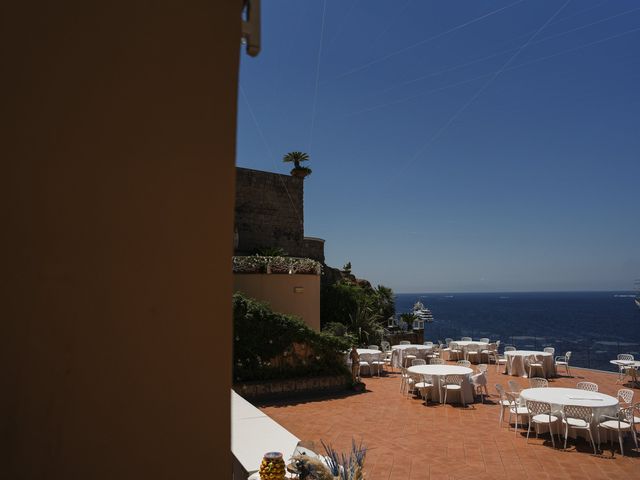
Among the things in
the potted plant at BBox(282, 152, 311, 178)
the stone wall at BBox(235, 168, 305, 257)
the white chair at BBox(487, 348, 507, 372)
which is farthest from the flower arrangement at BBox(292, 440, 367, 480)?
the potted plant at BBox(282, 152, 311, 178)

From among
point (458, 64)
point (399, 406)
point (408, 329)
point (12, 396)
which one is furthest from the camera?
point (408, 329)

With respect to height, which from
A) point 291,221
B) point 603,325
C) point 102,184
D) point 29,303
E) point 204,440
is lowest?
point 603,325

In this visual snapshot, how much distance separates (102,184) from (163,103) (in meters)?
0.27

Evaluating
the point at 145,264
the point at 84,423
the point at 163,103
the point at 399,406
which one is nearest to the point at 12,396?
the point at 84,423

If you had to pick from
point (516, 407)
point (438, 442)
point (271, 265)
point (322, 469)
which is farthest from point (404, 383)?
point (322, 469)

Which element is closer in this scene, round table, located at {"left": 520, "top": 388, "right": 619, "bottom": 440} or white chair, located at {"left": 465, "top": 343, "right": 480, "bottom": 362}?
round table, located at {"left": 520, "top": 388, "right": 619, "bottom": 440}

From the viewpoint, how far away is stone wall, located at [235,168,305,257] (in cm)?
2052

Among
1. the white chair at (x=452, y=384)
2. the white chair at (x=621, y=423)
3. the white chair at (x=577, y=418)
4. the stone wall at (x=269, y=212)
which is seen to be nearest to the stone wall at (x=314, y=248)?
the stone wall at (x=269, y=212)

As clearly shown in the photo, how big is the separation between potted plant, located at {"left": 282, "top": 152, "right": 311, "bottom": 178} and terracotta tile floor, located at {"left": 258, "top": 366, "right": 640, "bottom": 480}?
590 inches

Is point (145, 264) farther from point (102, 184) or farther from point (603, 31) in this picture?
point (603, 31)

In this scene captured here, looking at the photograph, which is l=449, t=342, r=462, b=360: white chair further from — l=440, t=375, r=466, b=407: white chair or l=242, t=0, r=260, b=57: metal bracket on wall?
l=242, t=0, r=260, b=57: metal bracket on wall

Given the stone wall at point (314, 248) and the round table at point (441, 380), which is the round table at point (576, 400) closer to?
the round table at point (441, 380)

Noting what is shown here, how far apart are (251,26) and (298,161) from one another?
22.0m

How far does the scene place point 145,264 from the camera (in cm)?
104
